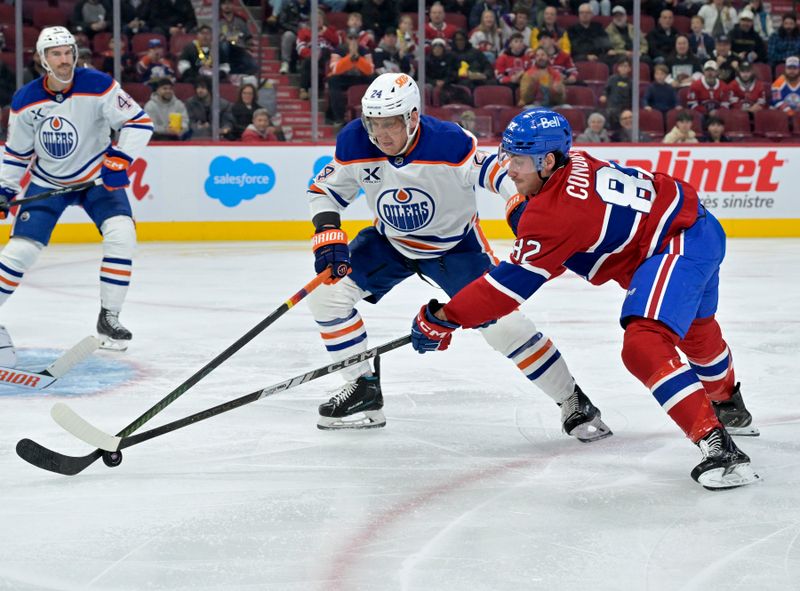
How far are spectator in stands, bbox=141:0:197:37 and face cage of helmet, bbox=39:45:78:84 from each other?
413cm

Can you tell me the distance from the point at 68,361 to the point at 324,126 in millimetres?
5168

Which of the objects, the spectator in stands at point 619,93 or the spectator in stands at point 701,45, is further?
the spectator in stands at point 701,45

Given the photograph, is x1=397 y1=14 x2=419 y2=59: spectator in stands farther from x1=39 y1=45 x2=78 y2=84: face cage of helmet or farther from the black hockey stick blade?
Answer: the black hockey stick blade

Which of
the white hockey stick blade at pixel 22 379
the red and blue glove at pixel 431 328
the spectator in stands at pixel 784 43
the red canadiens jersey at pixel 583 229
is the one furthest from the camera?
the spectator in stands at pixel 784 43

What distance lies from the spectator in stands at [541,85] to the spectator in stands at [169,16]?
8.41 ft

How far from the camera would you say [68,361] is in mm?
3939

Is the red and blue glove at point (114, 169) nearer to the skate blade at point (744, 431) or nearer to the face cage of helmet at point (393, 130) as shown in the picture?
the face cage of helmet at point (393, 130)

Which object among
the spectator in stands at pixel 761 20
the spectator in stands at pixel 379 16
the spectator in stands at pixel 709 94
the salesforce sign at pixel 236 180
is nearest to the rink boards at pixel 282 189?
the salesforce sign at pixel 236 180

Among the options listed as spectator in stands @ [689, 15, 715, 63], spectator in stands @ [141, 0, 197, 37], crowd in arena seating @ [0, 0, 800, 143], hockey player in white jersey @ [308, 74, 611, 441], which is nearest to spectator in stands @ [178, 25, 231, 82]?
crowd in arena seating @ [0, 0, 800, 143]

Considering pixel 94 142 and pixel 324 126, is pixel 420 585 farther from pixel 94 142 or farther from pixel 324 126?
pixel 324 126

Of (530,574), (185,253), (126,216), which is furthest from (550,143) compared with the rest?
(185,253)

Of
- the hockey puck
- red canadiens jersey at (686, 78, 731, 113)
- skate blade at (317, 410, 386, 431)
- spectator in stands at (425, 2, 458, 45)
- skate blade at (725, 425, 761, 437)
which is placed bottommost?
skate blade at (317, 410, 386, 431)

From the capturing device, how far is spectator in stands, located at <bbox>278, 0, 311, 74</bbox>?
882cm

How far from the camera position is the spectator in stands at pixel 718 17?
9.65 metres
